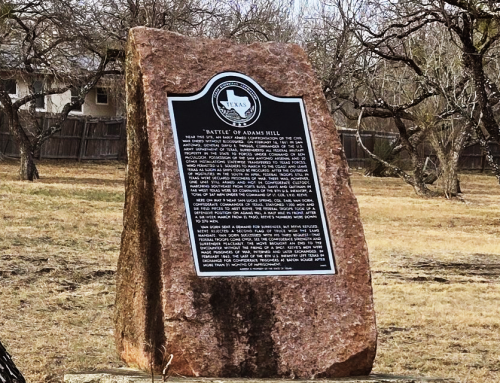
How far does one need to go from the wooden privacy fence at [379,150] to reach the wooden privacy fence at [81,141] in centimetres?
904

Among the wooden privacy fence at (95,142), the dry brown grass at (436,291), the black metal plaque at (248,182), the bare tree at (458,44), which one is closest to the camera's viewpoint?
the black metal plaque at (248,182)

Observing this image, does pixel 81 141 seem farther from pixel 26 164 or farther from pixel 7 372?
pixel 7 372

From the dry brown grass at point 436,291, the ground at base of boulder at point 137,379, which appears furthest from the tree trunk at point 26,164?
the ground at base of boulder at point 137,379

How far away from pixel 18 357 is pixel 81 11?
1666 centimetres

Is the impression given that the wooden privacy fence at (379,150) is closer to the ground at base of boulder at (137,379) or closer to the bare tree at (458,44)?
the bare tree at (458,44)

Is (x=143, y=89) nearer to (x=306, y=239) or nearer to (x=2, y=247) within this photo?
(x=306, y=239)

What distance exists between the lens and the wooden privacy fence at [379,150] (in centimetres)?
3816

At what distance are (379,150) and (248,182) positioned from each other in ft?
102

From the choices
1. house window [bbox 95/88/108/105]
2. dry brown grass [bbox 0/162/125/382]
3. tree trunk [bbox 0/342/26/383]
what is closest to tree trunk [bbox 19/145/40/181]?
dry brown grass [bbox 0/162/125/382]

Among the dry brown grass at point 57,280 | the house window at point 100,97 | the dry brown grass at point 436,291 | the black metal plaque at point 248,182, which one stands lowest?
the dry brown grass at point 436,291

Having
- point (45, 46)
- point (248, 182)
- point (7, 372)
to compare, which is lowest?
point (7, 372)

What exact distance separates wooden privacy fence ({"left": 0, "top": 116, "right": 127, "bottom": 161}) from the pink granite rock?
3032 centimetres

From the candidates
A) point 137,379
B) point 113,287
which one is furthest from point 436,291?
point 137,379

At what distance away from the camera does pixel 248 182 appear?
5578 mm
